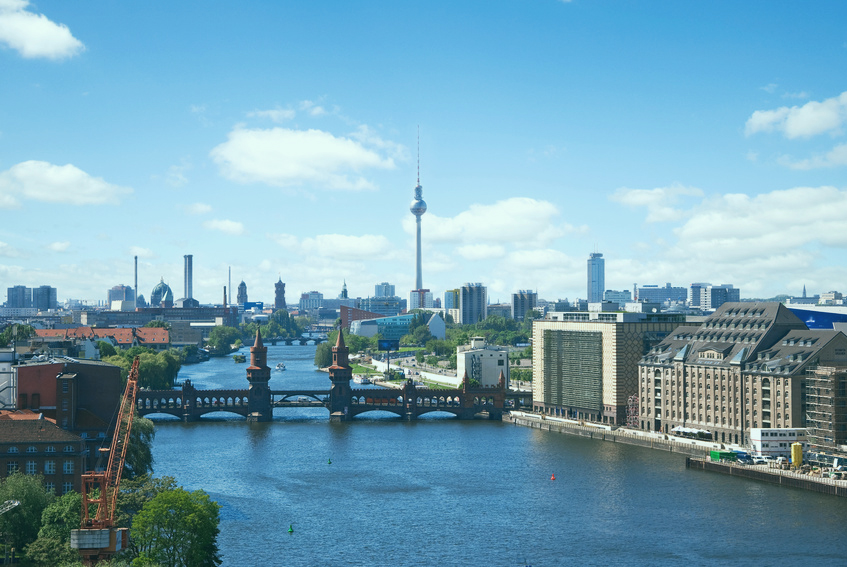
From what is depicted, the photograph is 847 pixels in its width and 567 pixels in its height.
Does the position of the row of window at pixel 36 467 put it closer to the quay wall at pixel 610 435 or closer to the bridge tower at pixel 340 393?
the quay wall at pixel 610 435

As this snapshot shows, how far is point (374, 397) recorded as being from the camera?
180125mm

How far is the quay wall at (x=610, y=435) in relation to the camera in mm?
127688

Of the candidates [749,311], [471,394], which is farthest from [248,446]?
[749,311]

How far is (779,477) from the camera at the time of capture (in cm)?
10669

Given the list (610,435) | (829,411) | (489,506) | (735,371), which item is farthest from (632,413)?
(489,506)

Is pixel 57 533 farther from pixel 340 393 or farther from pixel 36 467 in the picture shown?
pixel 340 393

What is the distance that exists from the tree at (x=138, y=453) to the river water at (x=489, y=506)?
593 cm

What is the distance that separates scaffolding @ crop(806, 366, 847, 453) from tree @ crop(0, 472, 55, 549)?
78.7m

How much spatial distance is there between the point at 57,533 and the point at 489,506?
1580 inches

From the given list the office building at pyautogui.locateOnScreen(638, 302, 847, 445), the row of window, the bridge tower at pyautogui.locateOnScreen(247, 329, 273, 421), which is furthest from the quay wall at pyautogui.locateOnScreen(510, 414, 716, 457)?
the row of window

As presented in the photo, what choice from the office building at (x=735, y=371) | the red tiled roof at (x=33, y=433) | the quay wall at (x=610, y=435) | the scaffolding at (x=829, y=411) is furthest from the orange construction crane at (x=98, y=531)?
the office building at (x=735, y=371)

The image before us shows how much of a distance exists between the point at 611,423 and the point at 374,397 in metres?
43.6

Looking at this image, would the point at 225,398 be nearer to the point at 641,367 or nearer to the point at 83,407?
the point at 641,367

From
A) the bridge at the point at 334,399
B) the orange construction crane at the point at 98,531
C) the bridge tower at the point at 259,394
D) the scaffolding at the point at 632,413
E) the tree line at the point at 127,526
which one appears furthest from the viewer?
the bridge tower at the point at 259,394
